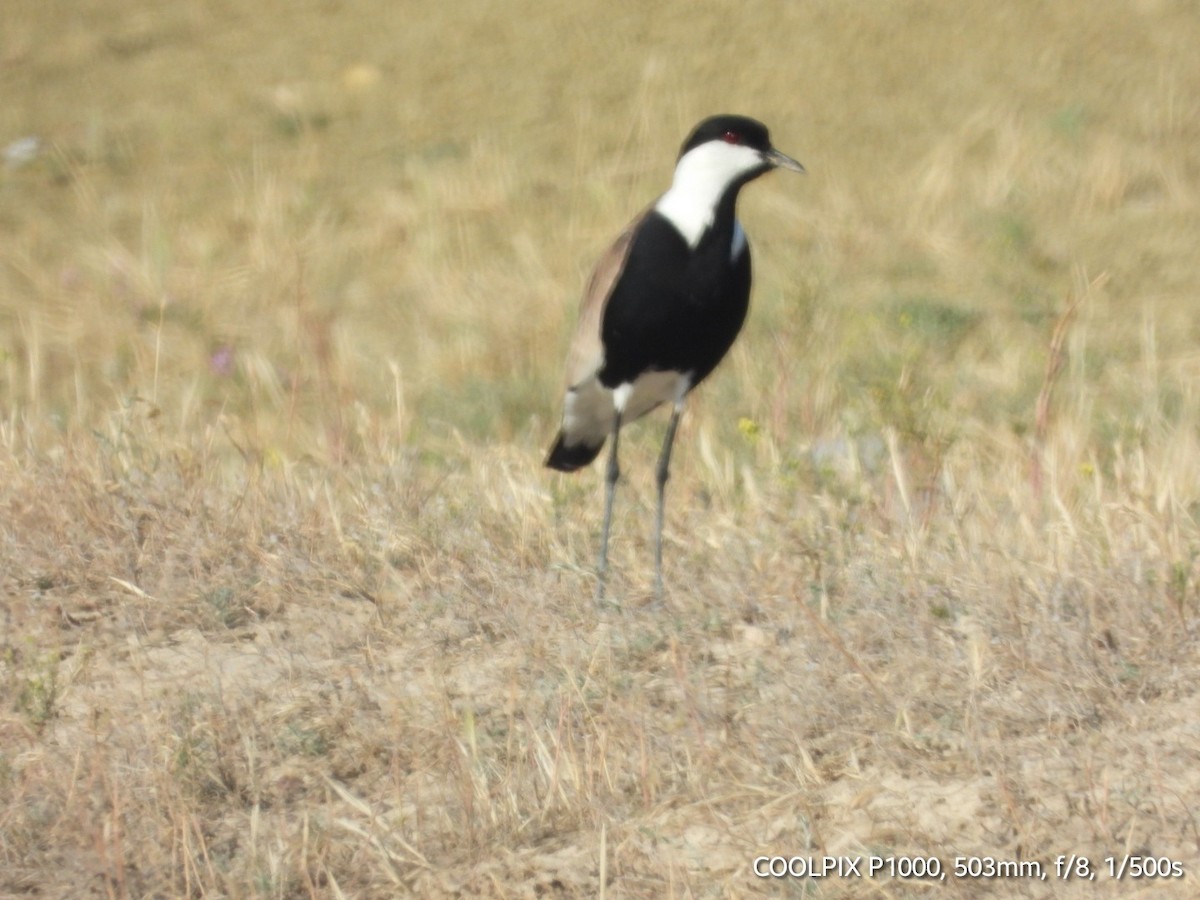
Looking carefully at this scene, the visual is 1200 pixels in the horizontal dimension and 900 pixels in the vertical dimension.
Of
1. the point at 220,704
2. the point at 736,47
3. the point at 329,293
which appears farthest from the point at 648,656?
the point at 736,47

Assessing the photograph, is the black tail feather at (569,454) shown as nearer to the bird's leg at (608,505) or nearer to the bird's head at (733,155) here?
the bird's leg at (608,505)

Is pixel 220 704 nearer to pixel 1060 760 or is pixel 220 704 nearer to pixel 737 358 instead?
pixel 1060 760

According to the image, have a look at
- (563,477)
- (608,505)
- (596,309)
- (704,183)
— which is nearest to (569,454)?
(563,477)

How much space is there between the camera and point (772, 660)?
3596mm

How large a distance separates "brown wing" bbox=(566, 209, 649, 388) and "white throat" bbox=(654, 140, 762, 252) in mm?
174

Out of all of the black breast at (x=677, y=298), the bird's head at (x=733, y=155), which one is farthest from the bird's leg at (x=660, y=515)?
the bird's head at (x=733, y=155)

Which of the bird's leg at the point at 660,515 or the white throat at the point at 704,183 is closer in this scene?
the bird's leg at the point at 660,515

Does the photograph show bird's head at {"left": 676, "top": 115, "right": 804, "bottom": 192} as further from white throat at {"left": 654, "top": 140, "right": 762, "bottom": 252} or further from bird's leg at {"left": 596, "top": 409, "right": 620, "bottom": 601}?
bird's leg at {"left": 596, "top": 409, "right": 620, "bottom": 601}

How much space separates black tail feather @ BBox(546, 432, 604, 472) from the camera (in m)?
5.36

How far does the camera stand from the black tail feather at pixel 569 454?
211 inches

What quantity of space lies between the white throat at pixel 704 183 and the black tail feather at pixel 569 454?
1007mm

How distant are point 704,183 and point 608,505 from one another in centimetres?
93

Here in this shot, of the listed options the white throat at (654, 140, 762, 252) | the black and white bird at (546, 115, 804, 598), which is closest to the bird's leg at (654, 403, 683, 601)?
the black and white bird at (546, 115, 804, 598)

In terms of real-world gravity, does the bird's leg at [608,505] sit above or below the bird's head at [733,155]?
below
